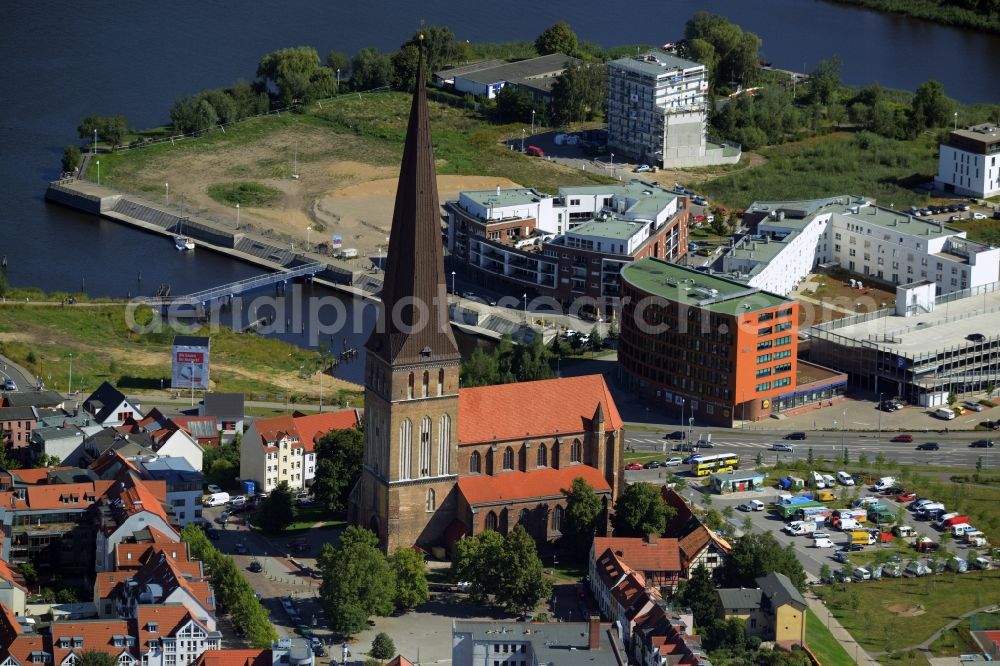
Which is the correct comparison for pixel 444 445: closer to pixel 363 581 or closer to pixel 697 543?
pixel 363 581

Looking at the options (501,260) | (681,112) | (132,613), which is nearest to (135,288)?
(501,260)

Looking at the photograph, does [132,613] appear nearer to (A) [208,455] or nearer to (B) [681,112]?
(A) [208,455]

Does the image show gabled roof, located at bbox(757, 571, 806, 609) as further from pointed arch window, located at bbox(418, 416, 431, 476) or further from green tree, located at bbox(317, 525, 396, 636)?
green tree, located at bbox(317, 525, 396, 636)

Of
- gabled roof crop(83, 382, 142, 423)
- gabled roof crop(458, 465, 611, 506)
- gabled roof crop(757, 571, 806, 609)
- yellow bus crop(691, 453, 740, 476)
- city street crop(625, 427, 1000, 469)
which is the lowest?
gabled roof crop(757, 571, 806, 609)

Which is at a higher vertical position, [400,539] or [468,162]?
[468,162]

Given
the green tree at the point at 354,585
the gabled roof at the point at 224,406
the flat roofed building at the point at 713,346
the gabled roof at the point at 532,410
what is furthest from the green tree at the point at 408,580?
the flat roofed building at the point at 713,346

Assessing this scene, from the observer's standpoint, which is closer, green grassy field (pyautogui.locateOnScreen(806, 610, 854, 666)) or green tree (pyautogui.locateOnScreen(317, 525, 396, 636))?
green tree (pyautogui.locateOnScreen(317, 525, 396, 636))

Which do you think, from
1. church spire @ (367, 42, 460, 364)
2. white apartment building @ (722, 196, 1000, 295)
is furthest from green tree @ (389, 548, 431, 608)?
white apartment building @ (722, 196, 1000, 295)

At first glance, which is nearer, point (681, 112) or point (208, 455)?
point (208, 455)
